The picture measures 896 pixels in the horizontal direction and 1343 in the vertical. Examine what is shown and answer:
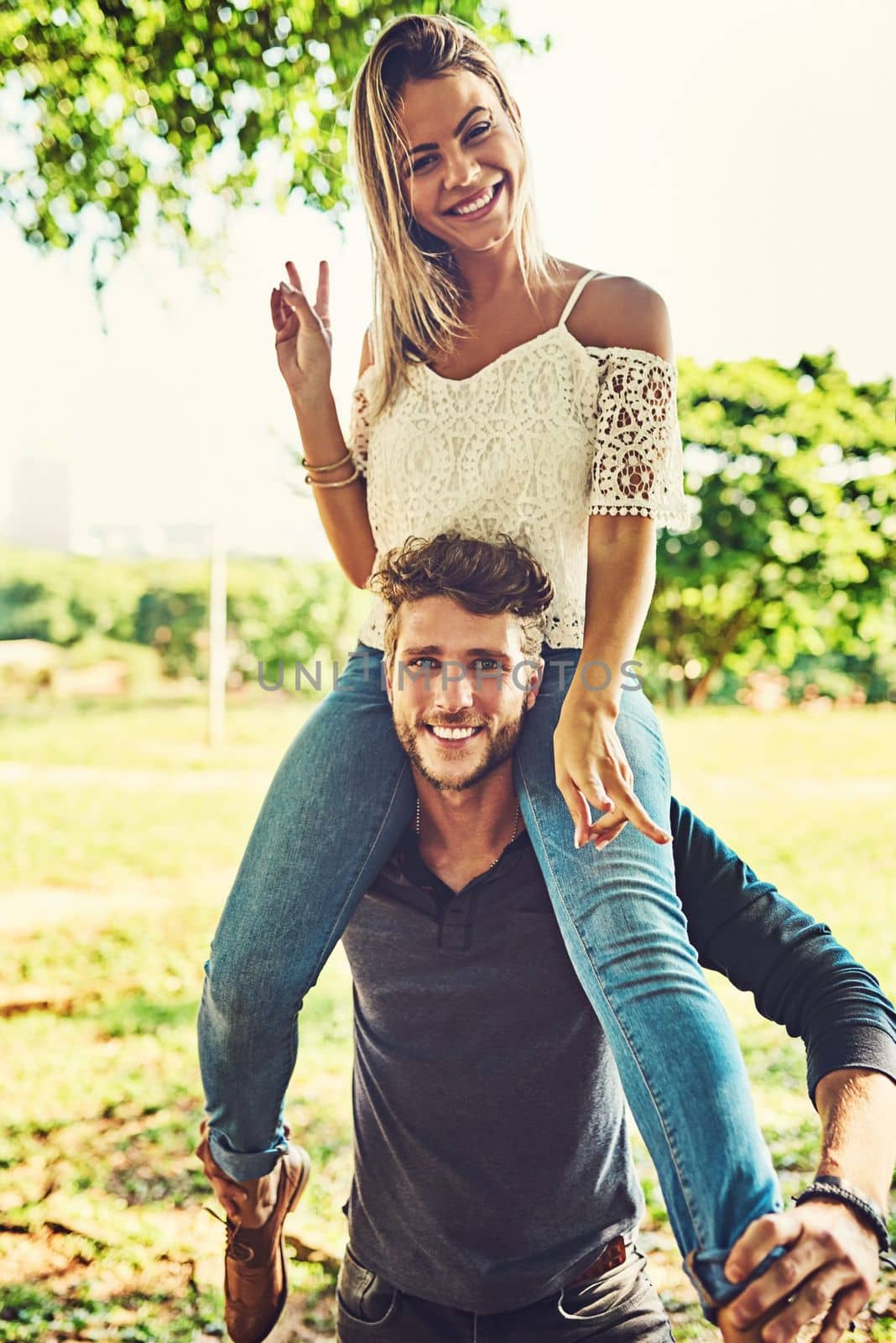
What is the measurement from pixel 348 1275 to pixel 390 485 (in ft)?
5.12

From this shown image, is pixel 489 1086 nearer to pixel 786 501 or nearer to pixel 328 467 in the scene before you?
pixel 328 467

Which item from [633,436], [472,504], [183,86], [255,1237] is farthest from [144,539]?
[633,436]

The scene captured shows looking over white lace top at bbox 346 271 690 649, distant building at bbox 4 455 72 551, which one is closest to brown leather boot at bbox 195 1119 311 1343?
white lace top at bbox 346 271 690 649

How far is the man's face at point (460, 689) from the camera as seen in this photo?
1.95 meters

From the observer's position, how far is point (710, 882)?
82.8 inches

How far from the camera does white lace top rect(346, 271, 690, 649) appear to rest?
1913 millimetres

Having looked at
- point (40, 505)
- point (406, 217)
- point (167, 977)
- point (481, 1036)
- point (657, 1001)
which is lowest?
point (167, 977)

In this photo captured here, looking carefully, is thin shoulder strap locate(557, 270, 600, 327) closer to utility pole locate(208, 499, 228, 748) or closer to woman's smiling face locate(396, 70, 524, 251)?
woman's smiling face locate(396, 70, 524, 251)

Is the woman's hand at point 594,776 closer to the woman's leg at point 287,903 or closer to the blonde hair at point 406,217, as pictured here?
the woman's leg at point 287,903

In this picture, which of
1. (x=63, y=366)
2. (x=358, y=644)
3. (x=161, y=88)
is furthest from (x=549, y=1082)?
(x=63, y=366)

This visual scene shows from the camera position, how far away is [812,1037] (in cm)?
186

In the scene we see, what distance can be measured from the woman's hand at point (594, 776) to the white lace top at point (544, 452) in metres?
0.37

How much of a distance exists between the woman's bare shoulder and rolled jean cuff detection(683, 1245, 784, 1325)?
138 centimetres

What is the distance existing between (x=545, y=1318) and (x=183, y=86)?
411cm
